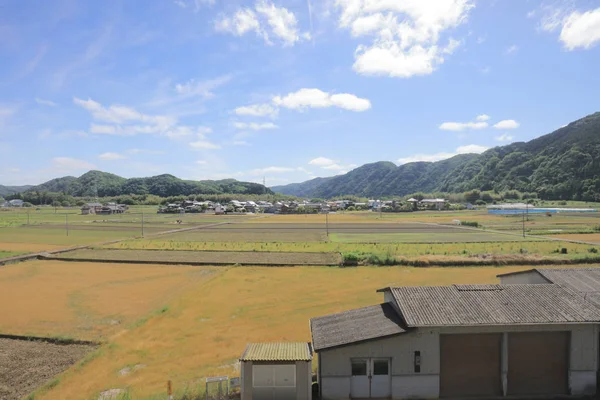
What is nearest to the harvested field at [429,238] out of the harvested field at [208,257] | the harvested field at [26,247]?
the harvested field at [208,257]

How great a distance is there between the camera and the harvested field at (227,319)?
38.8ft

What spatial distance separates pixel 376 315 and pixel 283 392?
3.46m

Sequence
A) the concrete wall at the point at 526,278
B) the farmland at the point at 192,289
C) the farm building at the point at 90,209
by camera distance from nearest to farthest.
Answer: the farmland at the point at 192,289 < the concrete wall at the point at 526,278 < the farm building at the point at 90,209

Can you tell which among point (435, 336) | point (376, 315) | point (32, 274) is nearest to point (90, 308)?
point (32, 274)

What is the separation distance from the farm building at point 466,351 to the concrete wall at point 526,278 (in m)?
2.34

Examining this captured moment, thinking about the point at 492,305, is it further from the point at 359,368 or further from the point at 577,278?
the point at 577,278

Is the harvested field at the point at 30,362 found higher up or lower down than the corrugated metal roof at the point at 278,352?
lower down

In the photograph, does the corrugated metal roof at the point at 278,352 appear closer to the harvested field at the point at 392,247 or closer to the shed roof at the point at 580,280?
the shed roof at the point at 580,280

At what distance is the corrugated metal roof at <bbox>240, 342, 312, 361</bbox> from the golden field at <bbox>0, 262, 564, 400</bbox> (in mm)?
2524

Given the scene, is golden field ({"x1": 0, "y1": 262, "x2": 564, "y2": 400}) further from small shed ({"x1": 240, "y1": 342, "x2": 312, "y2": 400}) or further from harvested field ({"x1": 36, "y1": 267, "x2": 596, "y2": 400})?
small shed ({"x1": 240, "y1": 342, "x2": 312, "y2": 400})

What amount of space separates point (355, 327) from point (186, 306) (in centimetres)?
1146

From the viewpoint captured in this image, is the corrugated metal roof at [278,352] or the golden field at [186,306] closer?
the corrugated metal roof at [278,352]

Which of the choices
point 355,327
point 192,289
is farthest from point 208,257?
point 355,327

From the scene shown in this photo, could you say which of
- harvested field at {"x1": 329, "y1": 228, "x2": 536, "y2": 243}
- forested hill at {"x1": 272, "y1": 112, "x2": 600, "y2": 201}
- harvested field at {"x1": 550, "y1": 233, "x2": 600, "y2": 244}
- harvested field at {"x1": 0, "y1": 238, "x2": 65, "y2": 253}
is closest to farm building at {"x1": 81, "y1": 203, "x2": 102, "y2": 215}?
harvested field at {"x1": 0, "y1": 238, "x2": 65, "y2": 253}
